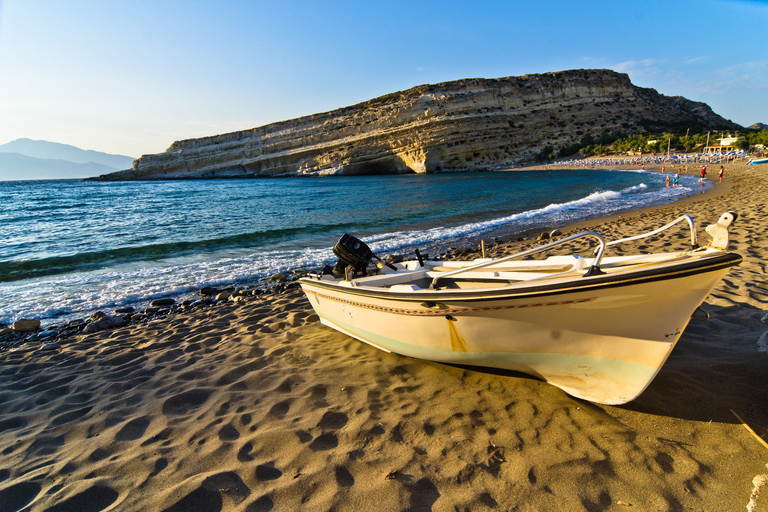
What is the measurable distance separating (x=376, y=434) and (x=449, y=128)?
60137 mm

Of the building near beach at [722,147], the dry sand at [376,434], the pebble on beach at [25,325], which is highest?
the building near beach at [722,147]

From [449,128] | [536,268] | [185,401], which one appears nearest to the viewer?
[185,401]

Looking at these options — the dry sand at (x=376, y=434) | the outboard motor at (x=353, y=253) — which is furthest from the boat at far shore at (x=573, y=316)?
the outboard motor at (x=353, y=253)

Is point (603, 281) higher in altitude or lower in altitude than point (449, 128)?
lower

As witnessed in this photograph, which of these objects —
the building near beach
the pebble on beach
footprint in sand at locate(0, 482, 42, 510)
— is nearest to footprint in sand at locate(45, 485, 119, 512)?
footprint in sand at locate(0, 482, 42, 510)

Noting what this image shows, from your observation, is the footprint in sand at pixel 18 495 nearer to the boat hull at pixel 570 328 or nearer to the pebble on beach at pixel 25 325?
the boat hull at pixel 570 328

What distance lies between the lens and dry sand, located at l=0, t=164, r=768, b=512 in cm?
247

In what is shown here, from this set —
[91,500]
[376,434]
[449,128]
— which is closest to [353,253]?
[376,434]

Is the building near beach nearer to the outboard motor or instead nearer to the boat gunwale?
the outboard motor

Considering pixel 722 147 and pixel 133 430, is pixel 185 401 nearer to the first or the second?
pixel 133 430

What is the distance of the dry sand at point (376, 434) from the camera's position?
247 cm

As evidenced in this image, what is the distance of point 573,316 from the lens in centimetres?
291

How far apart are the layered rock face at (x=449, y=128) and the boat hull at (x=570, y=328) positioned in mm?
57460

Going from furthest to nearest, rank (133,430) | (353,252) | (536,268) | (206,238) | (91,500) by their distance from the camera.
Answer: (206,238)
(353,252)
(536,268)
(133,430)
(91,500)
